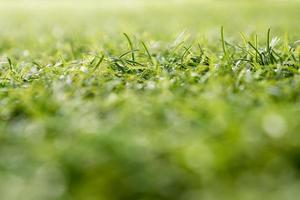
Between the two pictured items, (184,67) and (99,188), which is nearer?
(99,188)

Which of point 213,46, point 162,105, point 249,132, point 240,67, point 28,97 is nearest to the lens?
point 249,132

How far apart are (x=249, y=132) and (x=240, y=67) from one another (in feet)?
3.90

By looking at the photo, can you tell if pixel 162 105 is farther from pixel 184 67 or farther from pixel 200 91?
pixel 184 67

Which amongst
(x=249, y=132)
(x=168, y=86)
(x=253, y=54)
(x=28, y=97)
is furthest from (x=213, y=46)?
(x=249, y=132)

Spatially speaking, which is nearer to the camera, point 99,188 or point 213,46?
point 99,188

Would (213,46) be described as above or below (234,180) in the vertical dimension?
below

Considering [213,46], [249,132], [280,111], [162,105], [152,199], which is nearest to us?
[152,199]

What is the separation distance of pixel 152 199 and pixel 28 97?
109 centimetres

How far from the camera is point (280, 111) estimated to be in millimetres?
2031

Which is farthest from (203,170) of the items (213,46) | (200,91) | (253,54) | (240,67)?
(213,46)

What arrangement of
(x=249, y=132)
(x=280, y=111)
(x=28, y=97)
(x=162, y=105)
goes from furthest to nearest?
(x=28, y=97) → (x=162, y=105) → (x=280, y=111) → (x=249, y=132)

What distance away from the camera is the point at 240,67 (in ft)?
10.0

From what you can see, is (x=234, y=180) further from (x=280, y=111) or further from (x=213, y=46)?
(x=213, y=46)

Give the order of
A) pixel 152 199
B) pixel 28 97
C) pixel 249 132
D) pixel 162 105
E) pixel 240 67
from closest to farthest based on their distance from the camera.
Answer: pixel 152 199 → pixel 249 132 → pixel 162 105 → pixel 28 97 → pixel 240 67
